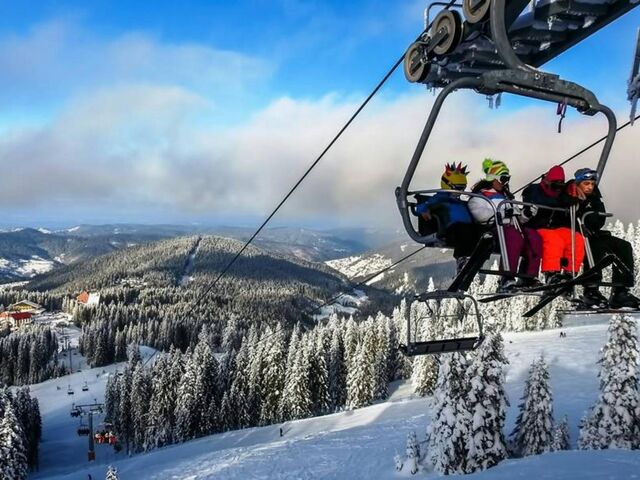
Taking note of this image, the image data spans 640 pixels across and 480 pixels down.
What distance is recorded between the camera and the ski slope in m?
31.4

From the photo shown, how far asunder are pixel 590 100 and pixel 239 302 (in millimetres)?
177857

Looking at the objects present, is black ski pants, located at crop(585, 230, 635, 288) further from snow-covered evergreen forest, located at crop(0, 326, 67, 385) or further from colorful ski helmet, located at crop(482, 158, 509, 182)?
snow-covered evergreen forest, located at crop(0, 326, 67, 385)

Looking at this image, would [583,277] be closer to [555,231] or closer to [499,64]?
[555,231]

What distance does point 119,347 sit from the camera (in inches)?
4653

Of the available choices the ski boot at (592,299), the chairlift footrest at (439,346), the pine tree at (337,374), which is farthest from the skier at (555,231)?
the pine tree at (337,374)

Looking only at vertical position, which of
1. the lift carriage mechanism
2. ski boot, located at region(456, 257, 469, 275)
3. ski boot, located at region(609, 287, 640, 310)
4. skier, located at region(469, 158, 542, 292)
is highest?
the lift carriage mechanism

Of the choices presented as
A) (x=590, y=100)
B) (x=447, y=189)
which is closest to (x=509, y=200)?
(x=447, y=189)

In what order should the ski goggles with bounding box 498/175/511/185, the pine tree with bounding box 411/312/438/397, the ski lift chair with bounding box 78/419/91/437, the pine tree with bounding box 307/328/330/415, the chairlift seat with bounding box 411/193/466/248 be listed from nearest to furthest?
the chairlift seat with bounding box 411/193/466/248 < the ski goggles with bounding box 498/175/511/185 < the pine tree with bounding box 307/328/330/415 < the pine tree with bounding box 411/312/438/397 < the ski lift chair with bounding box 78/419/91/437

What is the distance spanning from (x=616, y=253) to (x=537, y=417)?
2453cm

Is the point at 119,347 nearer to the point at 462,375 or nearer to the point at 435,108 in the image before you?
the point at 462,375

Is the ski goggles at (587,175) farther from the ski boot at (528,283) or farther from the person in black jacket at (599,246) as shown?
the ski boot at (528,283)

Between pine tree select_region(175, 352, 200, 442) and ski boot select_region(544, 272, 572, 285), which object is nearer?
ski boot select_region(544, 272, 572, 285)

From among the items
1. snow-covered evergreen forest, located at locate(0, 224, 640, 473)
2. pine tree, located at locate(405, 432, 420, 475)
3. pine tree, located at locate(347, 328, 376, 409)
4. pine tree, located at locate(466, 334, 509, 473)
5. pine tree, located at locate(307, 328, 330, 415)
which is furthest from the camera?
pine tree, located at locate(347, 328, 376, 409)

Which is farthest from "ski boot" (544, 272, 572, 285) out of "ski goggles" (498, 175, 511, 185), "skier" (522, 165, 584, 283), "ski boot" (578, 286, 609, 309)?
"ski goggles" (498, 175, 511, 185)
